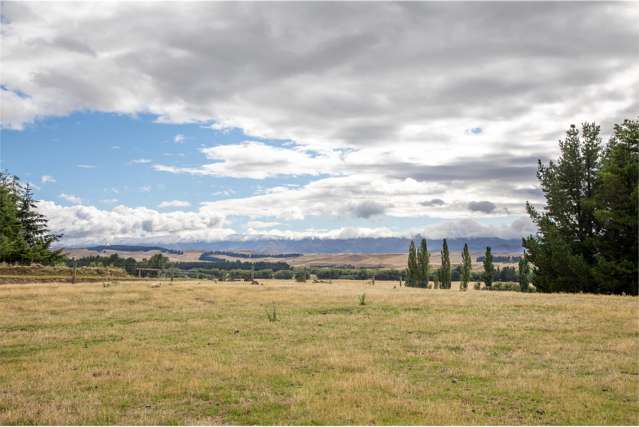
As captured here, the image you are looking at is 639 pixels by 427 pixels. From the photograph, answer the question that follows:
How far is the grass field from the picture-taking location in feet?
37.3

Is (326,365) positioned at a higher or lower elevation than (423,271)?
higher

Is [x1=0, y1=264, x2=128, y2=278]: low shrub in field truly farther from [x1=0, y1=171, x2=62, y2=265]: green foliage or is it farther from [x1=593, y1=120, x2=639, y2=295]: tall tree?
[x1=593, y1=120, x2=639, y2=295]: tall tree

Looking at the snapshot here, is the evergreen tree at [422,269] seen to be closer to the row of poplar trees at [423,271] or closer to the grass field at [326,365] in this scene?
the row of poplar trees at [423,271]

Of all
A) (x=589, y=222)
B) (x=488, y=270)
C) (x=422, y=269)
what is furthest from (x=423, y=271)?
(x=589, y=222)

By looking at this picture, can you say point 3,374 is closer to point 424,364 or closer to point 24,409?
point 24,409

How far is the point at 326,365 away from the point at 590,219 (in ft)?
166

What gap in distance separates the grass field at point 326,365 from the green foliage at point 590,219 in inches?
795

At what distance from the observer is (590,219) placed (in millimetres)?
56562

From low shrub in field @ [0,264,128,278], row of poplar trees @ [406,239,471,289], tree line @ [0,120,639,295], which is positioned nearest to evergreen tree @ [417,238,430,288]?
row of poplar trees @ [406,239,471,289]

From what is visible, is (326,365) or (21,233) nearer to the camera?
(326,365)

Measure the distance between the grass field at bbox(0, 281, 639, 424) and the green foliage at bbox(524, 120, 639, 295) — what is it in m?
20.2

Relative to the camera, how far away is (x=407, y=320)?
Answer: 26.2 metres

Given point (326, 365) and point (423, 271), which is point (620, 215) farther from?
point (423, 271)

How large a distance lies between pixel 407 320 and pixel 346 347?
777 cm
